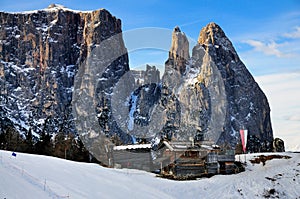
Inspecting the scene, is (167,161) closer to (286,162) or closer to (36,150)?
(286,162)

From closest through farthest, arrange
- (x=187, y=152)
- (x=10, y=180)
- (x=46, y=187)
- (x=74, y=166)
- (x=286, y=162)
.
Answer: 1. (x=10, y=180)
2. (x=46, y=187)
3. (x=74, y=166)
4. (x=286, y=162)
5. (x=187, y=152)

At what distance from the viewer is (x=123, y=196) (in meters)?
27.9

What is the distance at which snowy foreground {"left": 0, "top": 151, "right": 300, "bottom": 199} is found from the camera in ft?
74.1

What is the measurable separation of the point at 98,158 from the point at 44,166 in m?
37.9

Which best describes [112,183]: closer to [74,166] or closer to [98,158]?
[74,166]

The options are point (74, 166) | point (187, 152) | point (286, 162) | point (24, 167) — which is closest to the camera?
point (24, 167)

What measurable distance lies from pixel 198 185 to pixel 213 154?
33.7 feet

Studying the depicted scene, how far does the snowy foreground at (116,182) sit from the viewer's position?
2259 cm

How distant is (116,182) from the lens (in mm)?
31531

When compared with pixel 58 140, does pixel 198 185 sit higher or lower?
lower

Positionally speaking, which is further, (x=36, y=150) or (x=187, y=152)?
(x=36, y=150)

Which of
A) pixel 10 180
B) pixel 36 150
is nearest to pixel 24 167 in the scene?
pixel 10 180

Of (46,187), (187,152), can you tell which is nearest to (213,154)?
(187,152)

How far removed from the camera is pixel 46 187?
23125mm
